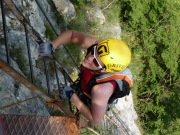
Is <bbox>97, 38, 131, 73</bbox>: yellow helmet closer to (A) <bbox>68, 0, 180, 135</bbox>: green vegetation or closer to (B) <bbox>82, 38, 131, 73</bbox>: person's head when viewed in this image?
(B) <bbox>82, 38, 131, 73</bbox>: person's head

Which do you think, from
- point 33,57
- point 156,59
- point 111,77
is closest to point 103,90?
point 111,77

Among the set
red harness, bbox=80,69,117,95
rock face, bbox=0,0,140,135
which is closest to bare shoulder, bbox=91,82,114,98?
red harness, bbox=80,69,117,95

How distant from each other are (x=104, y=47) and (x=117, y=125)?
494 cm

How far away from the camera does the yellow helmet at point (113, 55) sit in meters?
3.69

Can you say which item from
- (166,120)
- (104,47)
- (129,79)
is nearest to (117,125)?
(166,120)

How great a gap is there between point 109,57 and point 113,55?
0.19ft

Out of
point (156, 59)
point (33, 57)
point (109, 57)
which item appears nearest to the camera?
point (109, 57)

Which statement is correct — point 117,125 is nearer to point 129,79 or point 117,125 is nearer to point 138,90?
point 138,90

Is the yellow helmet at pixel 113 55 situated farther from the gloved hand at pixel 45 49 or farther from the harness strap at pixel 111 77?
the gloved hand at pixel 45 49

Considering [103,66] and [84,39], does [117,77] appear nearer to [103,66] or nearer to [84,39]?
[103,66]

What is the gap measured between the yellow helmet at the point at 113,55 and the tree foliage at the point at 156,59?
595cm

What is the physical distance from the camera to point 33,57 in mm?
5406

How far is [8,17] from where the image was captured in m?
4.99

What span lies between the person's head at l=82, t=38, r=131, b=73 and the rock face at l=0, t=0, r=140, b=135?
1226 mm
